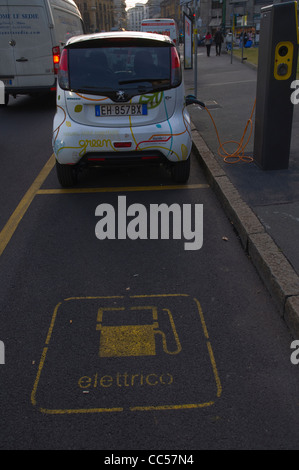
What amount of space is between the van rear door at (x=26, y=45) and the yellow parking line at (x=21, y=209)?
5.98 metres

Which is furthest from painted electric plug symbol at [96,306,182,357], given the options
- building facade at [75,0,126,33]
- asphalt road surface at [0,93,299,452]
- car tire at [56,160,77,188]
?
building facade at [75,0,126,33]

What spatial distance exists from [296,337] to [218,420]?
0.90 metres

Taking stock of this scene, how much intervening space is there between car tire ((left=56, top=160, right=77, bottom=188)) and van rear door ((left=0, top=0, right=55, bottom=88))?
285 inches

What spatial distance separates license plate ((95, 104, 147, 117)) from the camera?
5.66 metres

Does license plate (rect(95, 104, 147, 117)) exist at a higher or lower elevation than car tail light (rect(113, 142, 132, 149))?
higher

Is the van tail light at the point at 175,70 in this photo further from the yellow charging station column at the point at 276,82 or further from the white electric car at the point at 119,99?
the yellow charging station column at the point at 276,82

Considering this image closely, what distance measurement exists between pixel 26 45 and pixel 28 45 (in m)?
0.05

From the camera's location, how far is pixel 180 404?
8.68 ft

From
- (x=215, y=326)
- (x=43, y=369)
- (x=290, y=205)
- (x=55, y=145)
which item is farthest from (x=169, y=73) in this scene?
(x=43, y=369)

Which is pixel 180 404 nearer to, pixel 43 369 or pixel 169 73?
pixel 43 369

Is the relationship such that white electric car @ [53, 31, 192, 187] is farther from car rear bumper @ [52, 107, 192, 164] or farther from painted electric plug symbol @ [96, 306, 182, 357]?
painted electric plug symbol @ [96, 306, 182, 357]

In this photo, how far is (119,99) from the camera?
5578mm

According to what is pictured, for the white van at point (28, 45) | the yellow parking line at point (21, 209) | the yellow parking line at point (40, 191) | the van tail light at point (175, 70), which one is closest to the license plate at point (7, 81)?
the white van at point (28, 45)

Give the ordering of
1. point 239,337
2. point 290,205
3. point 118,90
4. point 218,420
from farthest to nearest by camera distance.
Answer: point 118,90
point 290,205
point 239,337
point 218,420
